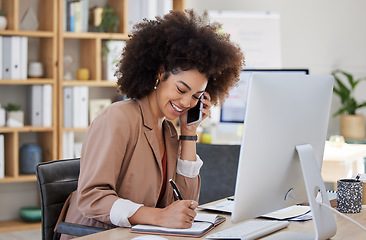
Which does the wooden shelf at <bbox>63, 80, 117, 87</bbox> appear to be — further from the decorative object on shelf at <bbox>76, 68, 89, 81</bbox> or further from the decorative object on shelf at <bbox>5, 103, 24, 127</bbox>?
the decorative object on shelf at <bbox>5, 103, 24, 127</bbox>

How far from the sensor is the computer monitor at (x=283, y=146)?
4.78 feet

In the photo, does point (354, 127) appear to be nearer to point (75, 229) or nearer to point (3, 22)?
point (3, 22)

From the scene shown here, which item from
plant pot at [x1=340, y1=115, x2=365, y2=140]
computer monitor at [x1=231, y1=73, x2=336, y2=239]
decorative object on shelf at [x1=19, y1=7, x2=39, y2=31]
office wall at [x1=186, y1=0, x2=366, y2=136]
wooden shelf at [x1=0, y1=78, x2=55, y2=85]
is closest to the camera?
computer monitor at [x1=231, y1=73, x2=336, y2=239]

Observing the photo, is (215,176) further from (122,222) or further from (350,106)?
(350,106)

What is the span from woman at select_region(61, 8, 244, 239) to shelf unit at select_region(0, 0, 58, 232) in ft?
7.89

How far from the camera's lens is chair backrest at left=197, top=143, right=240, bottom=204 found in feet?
9.49

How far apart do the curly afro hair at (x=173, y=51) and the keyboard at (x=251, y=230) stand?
0.54 m

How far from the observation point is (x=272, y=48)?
18.2 feet

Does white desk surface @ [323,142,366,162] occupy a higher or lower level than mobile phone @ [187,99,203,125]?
lower

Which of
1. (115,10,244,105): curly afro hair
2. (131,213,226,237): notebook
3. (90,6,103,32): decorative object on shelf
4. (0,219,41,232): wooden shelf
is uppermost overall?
(90,6,103,32): decorative object on shelf

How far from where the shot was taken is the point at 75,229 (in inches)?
73.6

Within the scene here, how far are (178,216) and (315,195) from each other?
41cm

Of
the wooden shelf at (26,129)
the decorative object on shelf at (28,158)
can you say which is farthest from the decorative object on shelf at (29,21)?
the decorative object on shelf at (28,158)

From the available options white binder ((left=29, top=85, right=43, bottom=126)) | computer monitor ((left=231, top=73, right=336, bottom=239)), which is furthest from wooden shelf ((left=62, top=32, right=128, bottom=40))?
computer monitor ((left=231, top=73, right=336, bottom=239))
